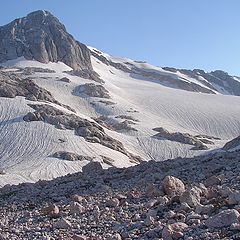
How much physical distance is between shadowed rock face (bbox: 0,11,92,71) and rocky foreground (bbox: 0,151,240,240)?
12870 cm

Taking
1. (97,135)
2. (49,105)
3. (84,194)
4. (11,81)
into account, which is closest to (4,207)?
(84,194)

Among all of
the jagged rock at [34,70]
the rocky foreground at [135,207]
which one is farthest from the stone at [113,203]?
the jagged rock at [34,70]

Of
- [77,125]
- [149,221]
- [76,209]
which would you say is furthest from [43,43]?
[149,221]

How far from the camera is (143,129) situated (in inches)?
3445

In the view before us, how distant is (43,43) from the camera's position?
478 feet

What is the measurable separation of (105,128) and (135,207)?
2768 inches

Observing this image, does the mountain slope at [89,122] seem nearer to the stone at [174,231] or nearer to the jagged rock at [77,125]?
the jagged rock at [77,125]

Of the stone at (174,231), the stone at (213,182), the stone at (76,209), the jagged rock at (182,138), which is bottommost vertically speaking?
the jagged rock at (182,138)

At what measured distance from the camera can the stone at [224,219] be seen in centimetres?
805

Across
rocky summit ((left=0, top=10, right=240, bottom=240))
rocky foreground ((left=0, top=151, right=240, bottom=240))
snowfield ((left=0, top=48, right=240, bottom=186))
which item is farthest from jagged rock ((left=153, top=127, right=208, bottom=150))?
rocky foreground ((left=0, top=151, right=240, bottom=240))

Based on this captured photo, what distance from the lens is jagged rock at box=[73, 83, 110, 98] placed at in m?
107

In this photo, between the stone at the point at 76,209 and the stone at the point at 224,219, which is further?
the stone at the point at 76,209

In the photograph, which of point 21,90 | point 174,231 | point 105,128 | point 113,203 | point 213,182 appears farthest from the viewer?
point 21,90

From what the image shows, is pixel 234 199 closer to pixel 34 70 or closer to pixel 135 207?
pixel 135 207
